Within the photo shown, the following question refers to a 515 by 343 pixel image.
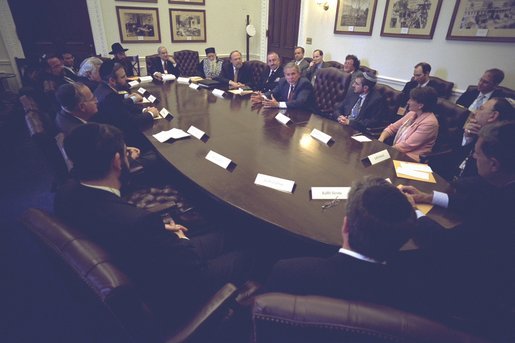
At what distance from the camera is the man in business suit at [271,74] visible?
4.48 meters

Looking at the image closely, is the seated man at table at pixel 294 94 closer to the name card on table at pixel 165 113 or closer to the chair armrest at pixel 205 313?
the name card on table at pixel 165 113

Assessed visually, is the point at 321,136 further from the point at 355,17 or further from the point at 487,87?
the point at 355,17

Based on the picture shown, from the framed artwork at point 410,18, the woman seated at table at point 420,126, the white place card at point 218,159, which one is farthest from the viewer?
the framed artwork at point 410,18

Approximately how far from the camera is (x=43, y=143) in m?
1.82

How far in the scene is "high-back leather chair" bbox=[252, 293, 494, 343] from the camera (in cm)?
65

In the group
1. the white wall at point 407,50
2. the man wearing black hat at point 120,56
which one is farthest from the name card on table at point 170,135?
the white wall at point 407,50

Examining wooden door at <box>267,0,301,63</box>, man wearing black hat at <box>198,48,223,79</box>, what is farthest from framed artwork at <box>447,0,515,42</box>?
man wearing black hat at <box>198,48,223,79</box>

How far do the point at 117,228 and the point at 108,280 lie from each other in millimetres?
258

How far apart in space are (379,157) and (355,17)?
435cm

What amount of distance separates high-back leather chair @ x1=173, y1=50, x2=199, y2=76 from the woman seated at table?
4742mm

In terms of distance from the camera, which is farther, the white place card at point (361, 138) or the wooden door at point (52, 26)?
the wooden door at point (52, 26)

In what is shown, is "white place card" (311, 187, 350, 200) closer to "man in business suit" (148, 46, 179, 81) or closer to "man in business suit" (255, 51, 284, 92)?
"man in business suit" (255, 51, 284, 92)

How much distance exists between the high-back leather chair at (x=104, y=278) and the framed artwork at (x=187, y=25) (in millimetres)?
6660

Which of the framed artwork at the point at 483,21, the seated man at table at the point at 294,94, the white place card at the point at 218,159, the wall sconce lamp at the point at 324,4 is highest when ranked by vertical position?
the wall sconce lamp at the point at 324,4
